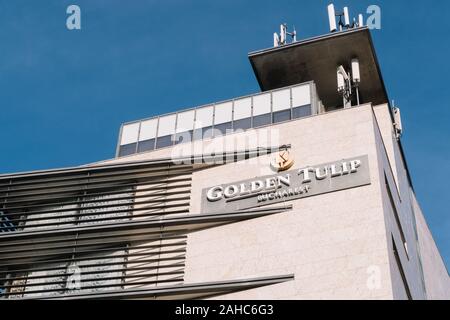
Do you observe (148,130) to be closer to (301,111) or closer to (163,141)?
(163,141)

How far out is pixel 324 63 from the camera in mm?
43469

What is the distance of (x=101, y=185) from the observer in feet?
111

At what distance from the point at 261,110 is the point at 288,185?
7546 millimetres

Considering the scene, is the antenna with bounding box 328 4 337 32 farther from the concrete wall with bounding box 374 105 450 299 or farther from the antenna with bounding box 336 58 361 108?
the concrete wall with bounding box 374 105 450 299

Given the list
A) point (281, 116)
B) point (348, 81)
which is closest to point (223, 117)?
point (281, 116)

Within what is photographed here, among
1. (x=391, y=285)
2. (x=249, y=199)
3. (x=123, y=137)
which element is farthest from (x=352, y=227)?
(x=123, y=137)

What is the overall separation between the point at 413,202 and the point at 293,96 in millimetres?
12755

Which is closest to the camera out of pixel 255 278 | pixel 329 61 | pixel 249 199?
pixel 255 278

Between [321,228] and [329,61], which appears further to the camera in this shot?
[329,61]

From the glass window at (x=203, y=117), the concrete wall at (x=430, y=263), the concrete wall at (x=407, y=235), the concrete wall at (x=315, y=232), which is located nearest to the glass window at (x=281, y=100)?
the concrete wall at (x=315, y=232)

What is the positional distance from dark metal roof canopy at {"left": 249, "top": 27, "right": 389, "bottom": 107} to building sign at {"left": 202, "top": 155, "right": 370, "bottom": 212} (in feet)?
43.6

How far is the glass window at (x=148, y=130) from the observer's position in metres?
39.3
